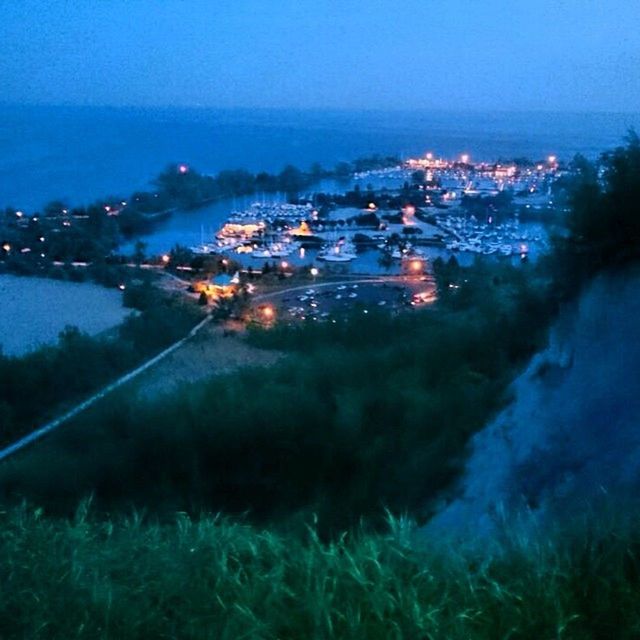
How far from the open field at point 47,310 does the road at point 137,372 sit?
2.58 meters

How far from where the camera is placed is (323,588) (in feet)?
13.6

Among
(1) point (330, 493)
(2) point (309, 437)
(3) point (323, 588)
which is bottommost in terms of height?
(1) point (330, 493)

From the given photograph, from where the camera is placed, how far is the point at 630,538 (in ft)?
14.4

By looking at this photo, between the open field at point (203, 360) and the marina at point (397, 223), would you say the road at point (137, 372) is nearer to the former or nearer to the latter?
the open field at point (203, 360)

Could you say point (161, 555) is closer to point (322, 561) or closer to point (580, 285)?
point (322, 561)

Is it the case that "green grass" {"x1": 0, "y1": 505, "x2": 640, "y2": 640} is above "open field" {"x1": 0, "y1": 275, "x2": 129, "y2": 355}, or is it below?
above

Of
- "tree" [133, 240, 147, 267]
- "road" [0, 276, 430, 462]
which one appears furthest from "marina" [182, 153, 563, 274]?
"tree" [133, 240, 147, 267]

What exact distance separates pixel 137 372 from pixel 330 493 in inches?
316

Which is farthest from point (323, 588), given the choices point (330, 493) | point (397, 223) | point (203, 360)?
point (397, 223)

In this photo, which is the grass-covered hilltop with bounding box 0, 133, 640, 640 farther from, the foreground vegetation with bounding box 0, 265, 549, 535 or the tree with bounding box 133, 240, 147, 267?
the tree with bounding box 133, 240, 147, 267

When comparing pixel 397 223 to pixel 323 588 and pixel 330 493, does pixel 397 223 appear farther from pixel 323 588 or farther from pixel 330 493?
pixel 323 588

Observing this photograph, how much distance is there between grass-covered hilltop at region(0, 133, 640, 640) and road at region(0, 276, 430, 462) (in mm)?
405

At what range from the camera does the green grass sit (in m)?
3.95

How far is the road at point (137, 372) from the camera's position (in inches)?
480
